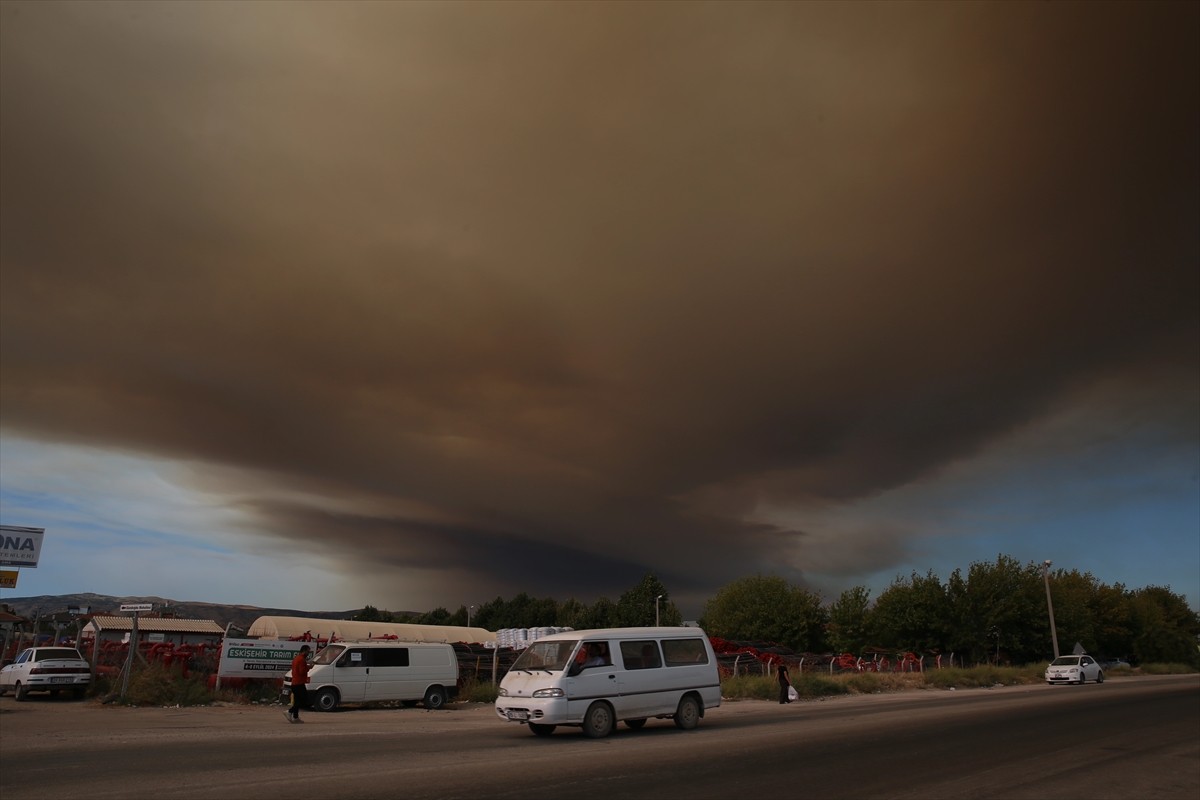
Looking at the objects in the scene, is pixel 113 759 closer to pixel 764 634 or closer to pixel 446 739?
pixel 446 739

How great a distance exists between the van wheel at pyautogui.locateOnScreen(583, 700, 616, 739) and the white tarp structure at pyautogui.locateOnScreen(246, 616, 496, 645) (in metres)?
43.4

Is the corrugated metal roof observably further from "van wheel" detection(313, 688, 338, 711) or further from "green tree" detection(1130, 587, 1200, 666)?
"green tree" detection(1130, 587, 1200, 666)

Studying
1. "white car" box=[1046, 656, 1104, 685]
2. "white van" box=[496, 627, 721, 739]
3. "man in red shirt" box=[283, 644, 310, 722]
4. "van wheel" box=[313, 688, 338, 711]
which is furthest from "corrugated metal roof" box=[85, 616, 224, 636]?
"white car" box=[1046, 656, 1104, 685]

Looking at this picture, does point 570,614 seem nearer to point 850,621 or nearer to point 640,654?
point 850,621

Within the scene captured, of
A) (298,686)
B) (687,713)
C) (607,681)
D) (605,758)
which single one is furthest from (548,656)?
(298,686)

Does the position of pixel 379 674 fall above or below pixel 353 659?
below

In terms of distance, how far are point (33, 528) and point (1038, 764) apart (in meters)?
42.1

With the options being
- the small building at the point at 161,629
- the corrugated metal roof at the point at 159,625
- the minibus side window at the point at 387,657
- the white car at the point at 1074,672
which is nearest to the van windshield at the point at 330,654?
the minibus side window at the point at 387,657

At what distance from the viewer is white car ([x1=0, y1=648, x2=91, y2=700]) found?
2652 centimetres

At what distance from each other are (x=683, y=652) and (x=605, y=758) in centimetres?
590

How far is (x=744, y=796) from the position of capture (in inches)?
386

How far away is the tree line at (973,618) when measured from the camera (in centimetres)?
6594

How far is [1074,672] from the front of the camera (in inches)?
1866

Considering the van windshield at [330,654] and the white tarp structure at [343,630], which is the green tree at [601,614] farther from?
the van windshield at [330,654]
